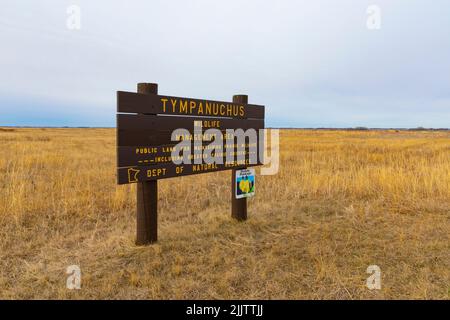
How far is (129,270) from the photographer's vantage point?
3.33 m

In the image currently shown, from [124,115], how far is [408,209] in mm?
5346

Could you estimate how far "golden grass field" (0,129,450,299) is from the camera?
10.00 feet

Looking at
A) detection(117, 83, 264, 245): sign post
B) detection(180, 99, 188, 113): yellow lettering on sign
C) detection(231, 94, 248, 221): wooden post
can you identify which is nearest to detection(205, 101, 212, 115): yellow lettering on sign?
detection(117, 83, 264, 245): sign post

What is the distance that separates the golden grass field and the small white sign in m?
0.48

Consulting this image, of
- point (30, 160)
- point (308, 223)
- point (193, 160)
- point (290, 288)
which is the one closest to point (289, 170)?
point (308, 223)

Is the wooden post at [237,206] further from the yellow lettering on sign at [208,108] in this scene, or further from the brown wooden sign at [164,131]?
the yellow lettering on sign at [208,108]

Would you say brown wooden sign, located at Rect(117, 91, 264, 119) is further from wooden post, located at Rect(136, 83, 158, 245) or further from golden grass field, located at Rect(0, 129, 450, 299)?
golden grass field, located at Rect(0, 129, 450, 299)

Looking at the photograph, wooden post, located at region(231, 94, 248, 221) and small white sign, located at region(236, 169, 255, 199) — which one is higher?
small white sign, located at region(236, 169, 255, 199)

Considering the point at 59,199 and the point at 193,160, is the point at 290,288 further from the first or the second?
the point at 59,199

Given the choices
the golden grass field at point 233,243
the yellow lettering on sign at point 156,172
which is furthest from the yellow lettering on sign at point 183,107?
the golden grass field at point 233,243

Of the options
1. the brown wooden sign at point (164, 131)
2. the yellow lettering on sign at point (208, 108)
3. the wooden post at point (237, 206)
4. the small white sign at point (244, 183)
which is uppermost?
the yellow lettering on sign at point (208, 108)

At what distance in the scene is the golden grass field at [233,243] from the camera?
10.00 feet

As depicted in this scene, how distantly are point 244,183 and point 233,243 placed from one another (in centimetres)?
137

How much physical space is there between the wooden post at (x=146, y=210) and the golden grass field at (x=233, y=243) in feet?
0.52
